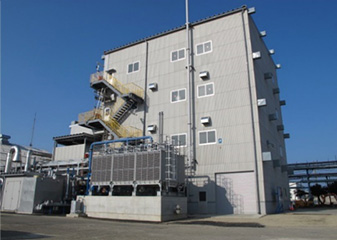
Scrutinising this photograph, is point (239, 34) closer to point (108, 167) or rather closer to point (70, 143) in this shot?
point (108, 167)

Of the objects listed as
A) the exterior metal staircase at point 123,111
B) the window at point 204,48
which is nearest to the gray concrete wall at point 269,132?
the window at point 204,48

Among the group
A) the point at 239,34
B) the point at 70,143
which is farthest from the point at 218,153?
the point at 70,143

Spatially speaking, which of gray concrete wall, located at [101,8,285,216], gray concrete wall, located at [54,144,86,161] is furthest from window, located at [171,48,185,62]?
gray concrete wall, located at [54,144,86,161]

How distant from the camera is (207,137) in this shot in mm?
27312

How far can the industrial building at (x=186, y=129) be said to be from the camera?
879 inches

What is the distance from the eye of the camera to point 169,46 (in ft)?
107

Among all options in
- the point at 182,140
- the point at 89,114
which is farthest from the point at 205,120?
the point at 89,114

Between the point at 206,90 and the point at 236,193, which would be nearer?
the point at 236,193

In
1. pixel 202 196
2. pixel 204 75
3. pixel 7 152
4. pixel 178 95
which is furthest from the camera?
pixel 7 152

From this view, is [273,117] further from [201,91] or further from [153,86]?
[153,86]

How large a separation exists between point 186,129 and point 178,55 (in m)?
8.75

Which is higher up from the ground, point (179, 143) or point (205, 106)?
point (205, 106)

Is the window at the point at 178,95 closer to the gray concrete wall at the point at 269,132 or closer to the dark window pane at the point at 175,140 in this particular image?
the dark window pane at the point at 175,140

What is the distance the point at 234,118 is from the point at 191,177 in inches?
271
